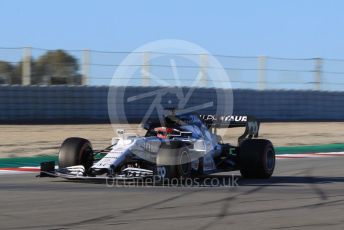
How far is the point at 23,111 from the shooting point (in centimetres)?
2680

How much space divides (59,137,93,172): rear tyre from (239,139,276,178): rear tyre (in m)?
Result: 2.63

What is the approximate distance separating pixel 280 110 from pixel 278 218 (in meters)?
24.3

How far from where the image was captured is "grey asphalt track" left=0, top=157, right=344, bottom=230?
8.19 metres

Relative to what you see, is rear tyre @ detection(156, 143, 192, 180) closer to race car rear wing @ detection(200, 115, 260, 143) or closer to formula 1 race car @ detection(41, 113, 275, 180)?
formula 1 race car @ detection(41, 113, 275, 180)

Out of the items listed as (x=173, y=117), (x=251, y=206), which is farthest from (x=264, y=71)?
(x=251, y=206)

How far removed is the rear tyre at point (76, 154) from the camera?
12.2 meters

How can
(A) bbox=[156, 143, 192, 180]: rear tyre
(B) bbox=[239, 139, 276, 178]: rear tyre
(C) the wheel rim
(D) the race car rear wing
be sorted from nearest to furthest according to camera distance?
(A) bbox=[156, 143, 192, 180]: rear tyre < (B) bbox=[239, 139, 276, 178]: rear tyre < (C) the wheel rim < (D) the race car rear wing

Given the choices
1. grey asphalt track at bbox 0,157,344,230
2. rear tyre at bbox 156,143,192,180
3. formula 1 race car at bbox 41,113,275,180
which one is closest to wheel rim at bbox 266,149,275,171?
formula 1 race car at bbox 41,113,275,180

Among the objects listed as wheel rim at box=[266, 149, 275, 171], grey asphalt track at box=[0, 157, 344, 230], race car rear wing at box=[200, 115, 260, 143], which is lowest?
grey asphalt track at box=[0, 157, 344, 230]

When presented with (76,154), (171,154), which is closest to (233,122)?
(171,154)

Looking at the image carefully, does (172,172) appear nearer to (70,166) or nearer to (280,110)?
(70,166)

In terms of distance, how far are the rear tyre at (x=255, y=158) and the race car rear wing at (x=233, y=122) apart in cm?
73

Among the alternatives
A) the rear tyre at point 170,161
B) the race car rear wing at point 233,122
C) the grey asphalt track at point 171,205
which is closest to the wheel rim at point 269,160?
the grey asphalt track at point 171,205

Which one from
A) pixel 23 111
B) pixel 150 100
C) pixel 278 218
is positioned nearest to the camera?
pixel 278 218
